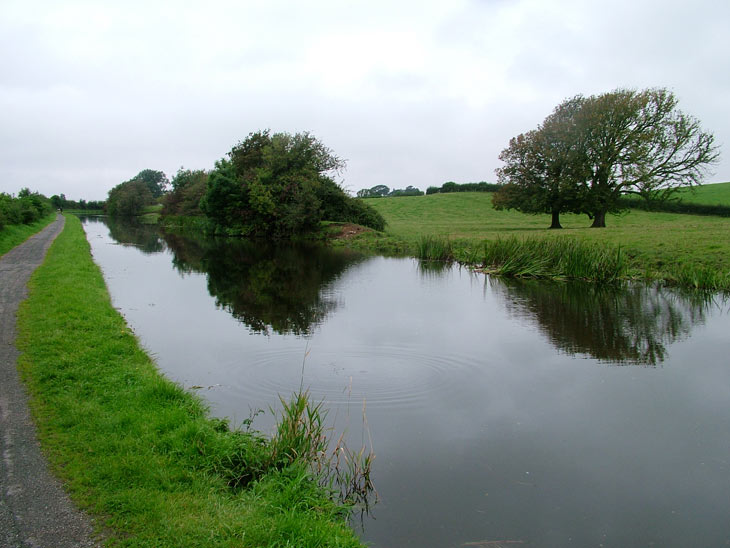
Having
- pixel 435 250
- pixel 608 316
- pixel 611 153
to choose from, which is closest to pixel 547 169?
pixel 611 153

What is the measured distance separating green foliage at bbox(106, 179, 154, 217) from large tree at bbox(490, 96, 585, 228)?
7997 cm

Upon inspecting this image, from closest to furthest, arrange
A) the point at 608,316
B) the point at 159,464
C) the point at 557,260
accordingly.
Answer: the point at 159,464
the point at 608,316
the point at 557,260

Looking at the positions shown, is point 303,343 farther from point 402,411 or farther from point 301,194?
point 301,194

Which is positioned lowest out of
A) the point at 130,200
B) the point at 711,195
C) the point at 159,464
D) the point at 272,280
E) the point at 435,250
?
the point at 272,280

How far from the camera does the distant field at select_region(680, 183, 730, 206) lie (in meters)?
51.3

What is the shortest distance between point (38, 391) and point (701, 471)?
22.5 feet

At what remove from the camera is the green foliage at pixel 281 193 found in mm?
37969

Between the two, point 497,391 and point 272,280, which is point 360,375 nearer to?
point 497,391

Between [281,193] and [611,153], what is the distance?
2356 cm

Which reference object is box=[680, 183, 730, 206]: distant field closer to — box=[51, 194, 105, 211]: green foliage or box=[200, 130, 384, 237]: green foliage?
box=[200, 130, 384, 237]: green foliage

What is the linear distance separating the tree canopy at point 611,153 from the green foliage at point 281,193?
13.2m

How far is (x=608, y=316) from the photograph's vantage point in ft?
37.8

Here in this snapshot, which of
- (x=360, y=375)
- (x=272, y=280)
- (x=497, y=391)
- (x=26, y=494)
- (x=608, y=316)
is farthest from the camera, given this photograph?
(x=272, y=280)

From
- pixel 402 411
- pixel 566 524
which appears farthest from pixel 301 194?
pixel 566 524
